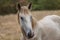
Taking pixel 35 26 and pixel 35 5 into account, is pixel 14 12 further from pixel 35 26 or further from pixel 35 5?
pixel 35 26

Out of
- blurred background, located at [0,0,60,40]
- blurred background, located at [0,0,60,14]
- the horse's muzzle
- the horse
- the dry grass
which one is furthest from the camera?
blurred background, located at [0,0,60,14]

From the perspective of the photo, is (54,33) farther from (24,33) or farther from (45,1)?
(45,1)

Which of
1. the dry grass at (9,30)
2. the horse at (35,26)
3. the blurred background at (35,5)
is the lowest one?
the blurred background at (35,5)

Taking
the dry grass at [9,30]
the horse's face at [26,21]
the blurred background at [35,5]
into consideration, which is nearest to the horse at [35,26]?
the horse's face at [26,21]

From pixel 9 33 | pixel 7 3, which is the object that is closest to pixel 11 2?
pixel 7 3

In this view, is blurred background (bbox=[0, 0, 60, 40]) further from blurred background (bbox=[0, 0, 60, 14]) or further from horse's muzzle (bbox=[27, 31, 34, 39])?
horse's muzzle (bbox=[27, 31, 34, 39])

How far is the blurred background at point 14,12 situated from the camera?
29.9 ft

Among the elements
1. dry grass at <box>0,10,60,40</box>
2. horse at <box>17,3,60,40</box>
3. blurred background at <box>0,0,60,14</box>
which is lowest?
blurred background at <box>0,0,60,14</box>

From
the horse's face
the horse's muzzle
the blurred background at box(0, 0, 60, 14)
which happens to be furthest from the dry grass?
the blurred background at box(0, 0, 60, 14)

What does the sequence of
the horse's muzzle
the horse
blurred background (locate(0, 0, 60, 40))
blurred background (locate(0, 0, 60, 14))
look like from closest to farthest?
1. the horse's muzzle
2. the horse
3. blurred background (locate(0, 0, 60, 40))
4. blurred background (locate(0, 0, 60, 14))

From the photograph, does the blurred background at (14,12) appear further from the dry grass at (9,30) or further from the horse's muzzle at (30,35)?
the horse's muzzle at (30,35)

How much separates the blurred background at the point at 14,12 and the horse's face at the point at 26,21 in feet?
10.2

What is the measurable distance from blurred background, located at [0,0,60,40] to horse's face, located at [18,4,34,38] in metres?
3.11

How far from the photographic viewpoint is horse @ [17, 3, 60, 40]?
16.2 feet
